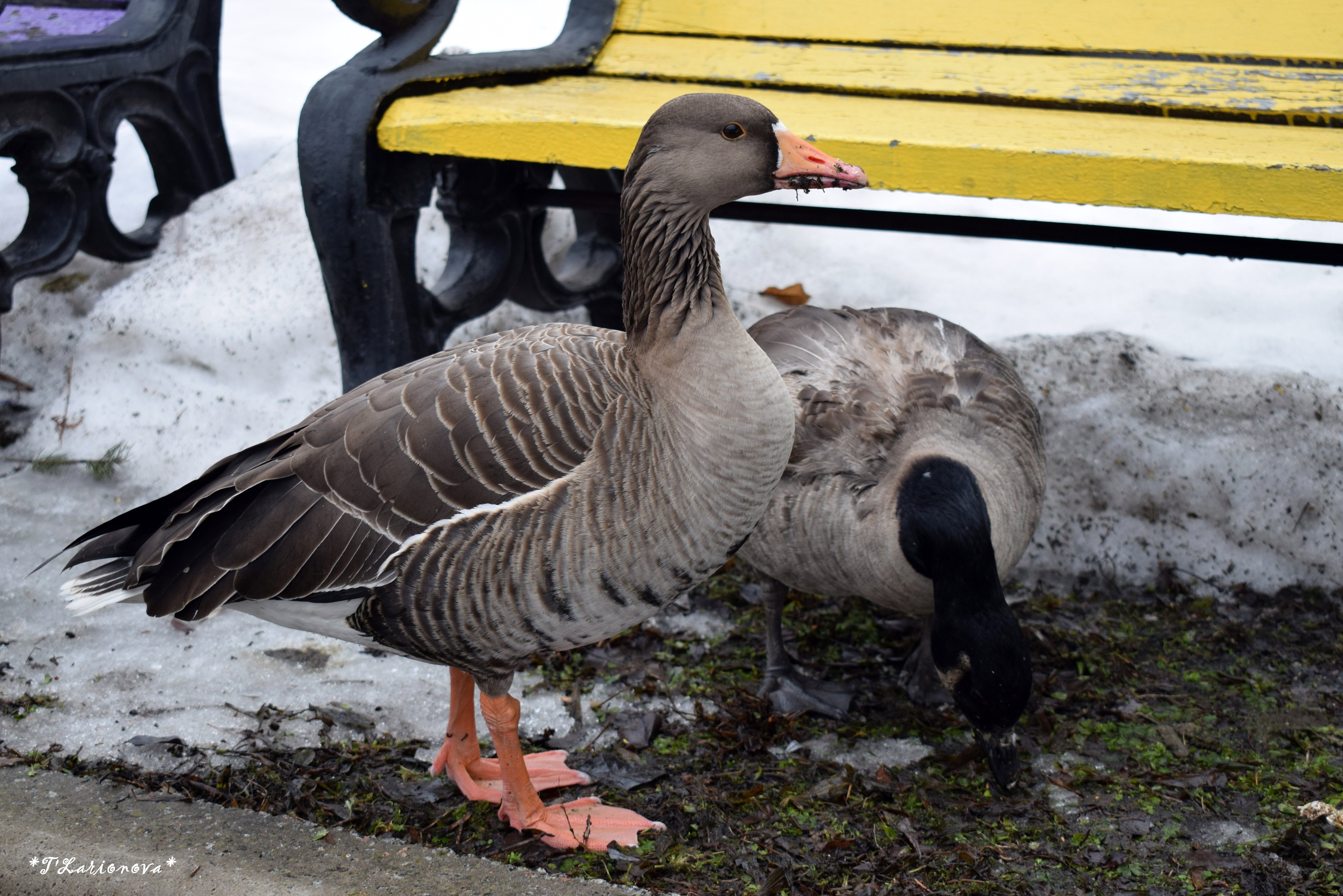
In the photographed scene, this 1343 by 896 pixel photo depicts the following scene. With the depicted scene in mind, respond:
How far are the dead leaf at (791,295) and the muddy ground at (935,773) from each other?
1566mm

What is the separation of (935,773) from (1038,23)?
95.1 inches

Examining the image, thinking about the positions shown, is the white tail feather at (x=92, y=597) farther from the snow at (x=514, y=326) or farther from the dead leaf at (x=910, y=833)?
the dead leaf at (x=910, y=833)

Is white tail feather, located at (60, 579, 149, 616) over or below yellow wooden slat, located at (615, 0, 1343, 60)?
below

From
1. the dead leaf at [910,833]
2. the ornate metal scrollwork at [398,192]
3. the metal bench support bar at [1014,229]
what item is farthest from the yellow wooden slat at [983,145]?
the dead leaf at [910,833]

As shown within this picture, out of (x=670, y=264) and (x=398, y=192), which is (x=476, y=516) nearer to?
(x=670, y=264)

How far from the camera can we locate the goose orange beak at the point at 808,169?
220 centimetres

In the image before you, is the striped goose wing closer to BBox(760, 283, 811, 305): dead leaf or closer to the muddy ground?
the muddy ground

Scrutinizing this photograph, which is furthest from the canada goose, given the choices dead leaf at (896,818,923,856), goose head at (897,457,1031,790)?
dead leaf at (896,818,923,856)

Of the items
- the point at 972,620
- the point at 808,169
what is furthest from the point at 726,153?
the point at 972,620

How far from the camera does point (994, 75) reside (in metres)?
3.28

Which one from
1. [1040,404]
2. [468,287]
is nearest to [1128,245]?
[1040,404]

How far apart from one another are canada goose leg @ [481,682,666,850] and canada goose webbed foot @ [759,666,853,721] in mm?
632

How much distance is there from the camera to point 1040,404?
3.93 meters

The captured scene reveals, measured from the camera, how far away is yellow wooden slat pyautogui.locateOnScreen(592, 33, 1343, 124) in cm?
295
